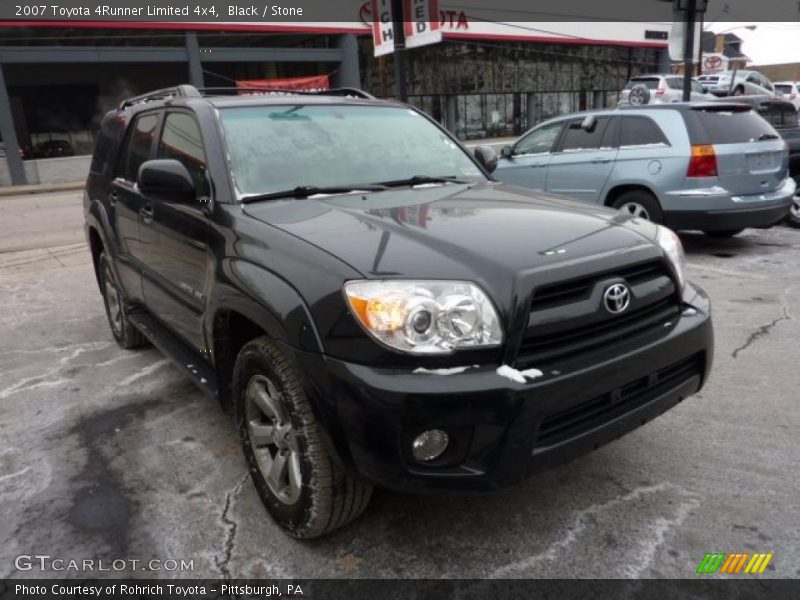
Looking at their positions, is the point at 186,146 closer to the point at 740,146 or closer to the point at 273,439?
the point at 273,439

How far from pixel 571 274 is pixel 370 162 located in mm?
1514

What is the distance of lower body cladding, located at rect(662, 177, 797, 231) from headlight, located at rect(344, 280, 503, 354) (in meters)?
5.46

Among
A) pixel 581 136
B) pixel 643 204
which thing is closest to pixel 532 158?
pixel 581 136

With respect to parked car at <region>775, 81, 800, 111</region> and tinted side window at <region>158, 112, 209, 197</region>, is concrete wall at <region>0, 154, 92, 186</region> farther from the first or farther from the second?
parked car at <region>775, 81, 800, 111</region>

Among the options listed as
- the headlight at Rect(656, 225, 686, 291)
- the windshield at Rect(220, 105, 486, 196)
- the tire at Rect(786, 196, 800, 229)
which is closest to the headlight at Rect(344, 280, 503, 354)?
the headlight at Rect(656, 225, 686, 291)

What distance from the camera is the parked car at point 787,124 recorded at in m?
8.48

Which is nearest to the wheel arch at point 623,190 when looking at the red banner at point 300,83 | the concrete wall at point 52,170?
the red banner at point 300,83

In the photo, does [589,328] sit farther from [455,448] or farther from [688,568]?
[688,568]

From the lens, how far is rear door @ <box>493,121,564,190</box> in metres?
8.23

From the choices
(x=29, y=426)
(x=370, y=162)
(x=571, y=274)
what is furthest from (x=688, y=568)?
(x=29, y=426)

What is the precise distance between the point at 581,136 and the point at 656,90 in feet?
51.1

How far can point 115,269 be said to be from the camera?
4.52 metres

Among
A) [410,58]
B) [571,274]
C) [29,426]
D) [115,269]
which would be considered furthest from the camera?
[410,58]

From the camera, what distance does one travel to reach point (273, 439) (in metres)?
2.59
